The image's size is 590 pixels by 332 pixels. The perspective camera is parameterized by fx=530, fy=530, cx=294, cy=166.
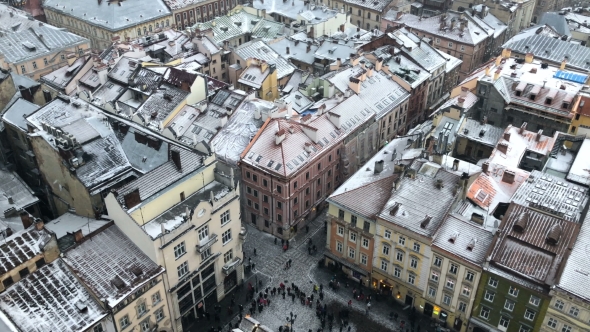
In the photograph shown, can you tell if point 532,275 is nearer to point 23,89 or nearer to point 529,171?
point 529,171

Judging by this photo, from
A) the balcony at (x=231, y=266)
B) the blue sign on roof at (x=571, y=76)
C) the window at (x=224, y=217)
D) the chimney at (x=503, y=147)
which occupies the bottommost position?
the balcony at (x=231, y=266)

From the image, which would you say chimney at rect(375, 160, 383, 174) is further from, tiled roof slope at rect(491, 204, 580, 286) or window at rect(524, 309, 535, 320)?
window at rect(524, 309, 535, 320)

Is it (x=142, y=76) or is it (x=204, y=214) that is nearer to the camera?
(x=204, y=214)

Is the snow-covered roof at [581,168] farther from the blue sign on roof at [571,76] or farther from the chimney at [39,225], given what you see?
the chimney at [39,225]

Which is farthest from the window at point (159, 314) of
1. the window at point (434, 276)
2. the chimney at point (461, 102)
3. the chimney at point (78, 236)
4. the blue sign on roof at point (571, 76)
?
the blue sign on roof at point (571, 76)

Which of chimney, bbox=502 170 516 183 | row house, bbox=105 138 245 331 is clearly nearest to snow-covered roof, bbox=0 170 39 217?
row house, bbox=105 138 245 331

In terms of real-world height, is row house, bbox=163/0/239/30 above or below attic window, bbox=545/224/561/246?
below

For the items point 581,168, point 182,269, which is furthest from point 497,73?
point 182,269

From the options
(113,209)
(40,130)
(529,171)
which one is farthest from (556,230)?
(40,130)
